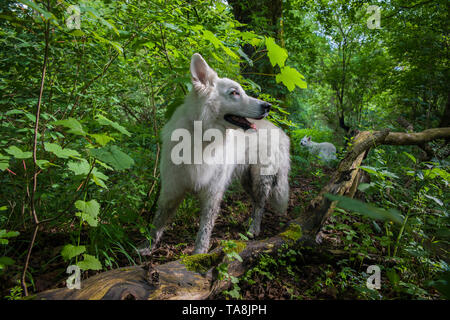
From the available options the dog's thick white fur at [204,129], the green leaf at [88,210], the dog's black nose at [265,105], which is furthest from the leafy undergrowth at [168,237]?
the dog's black nose at [265,105]

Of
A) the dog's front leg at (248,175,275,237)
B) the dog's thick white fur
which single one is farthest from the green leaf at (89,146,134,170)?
the dog's front leg at (248,175,275,237)

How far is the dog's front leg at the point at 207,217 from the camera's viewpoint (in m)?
2.87

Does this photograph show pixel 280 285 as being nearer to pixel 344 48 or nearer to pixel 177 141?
pixel 177 141

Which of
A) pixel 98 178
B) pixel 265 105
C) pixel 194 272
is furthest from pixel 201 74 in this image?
pixel 194 272

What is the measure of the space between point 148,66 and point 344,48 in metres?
8.44

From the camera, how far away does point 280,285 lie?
77.7 inches

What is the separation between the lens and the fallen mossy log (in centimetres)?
138

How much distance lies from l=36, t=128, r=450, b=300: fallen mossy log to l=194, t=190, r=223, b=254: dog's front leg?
746mm

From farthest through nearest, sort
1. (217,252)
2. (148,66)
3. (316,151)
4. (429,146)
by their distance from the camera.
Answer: (316,151), (429,146), (148,66), (217,252)

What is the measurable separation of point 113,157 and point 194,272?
1.10m

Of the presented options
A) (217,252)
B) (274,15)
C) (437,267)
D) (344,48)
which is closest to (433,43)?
(344,48)

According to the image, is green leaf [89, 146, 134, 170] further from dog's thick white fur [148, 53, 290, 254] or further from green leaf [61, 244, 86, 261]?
dog's thick white fur [148, 53, 290, 254]

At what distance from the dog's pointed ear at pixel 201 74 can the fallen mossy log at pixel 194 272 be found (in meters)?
1.77
